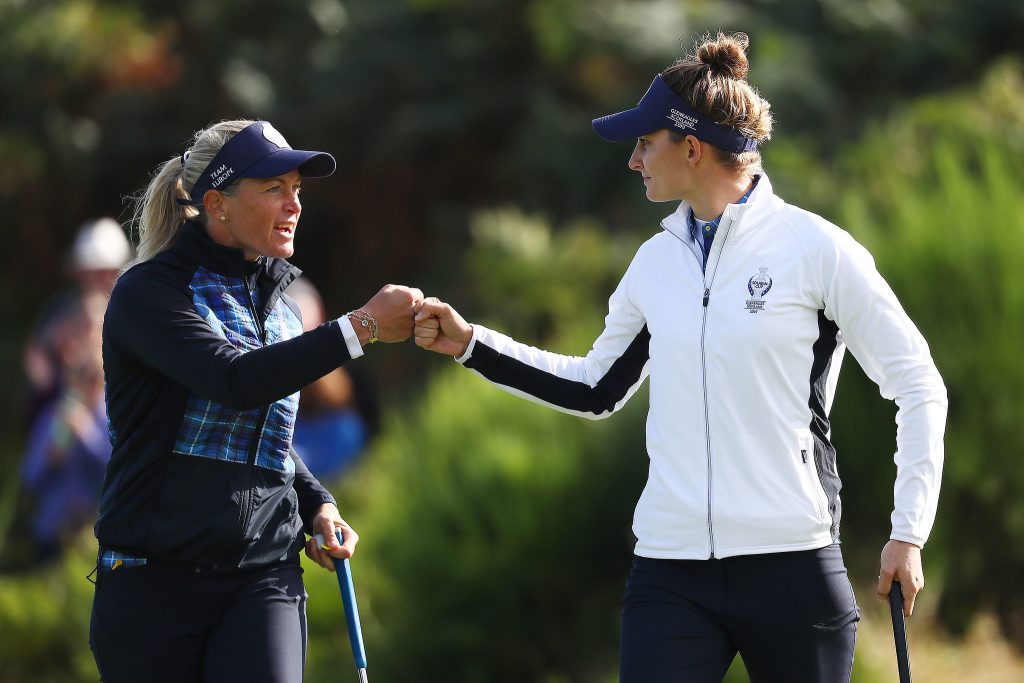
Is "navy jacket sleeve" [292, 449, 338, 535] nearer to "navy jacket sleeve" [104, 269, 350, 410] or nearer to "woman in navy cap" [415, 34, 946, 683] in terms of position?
"navy jacket sleeve" [104, 269, 350, 410]

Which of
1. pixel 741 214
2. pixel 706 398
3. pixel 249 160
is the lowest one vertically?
pixel 706 398

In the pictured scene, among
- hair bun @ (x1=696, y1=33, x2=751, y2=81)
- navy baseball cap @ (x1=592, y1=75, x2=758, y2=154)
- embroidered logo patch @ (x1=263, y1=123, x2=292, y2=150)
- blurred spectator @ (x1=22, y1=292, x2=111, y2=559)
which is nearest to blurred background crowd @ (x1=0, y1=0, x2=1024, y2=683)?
blurred spectator @ (x1=22, y1=292, x2=111, y2=559)

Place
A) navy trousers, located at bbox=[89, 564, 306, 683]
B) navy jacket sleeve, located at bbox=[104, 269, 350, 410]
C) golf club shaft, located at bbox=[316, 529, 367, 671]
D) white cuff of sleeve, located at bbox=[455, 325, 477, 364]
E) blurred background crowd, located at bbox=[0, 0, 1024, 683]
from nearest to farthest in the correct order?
1. navy jacket sleeve, located at bbox=[104, 269, 350, 410]
2. navy trousers, located at bbox=[89, 564, 306, 683]
3. golf club shaft, located at bbox=[316, 529, 367, 671]
4. white cuff of sleeve, located at bbox=[455, 325, 477, 364]
5. blurred background crowd, located at bbox=[0, 0, 1024, 683]

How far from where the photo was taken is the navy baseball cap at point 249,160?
3.79m

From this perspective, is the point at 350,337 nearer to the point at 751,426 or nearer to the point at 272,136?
the point at 272,136

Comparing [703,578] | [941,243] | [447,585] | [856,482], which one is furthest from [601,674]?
[703,578]

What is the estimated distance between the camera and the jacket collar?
371 centimetres

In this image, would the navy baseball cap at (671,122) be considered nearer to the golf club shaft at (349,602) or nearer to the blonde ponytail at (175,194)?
the blonde ponytail at (175,194)

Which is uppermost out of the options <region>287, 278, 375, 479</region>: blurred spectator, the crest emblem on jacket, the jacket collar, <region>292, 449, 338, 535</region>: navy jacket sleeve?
the jacket collar

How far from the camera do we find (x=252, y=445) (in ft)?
12.1

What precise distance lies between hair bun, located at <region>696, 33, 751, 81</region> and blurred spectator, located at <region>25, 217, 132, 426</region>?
4.68m

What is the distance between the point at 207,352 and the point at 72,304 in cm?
469

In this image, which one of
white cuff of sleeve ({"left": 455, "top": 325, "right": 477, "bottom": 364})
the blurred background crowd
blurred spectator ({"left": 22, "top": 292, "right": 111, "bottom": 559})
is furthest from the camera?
blurred spectator ({"left": 22, "top": 292, "right": 111, "bottom": 559})

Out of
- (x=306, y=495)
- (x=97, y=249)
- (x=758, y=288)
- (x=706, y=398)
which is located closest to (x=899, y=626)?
(x=706, y=398)
